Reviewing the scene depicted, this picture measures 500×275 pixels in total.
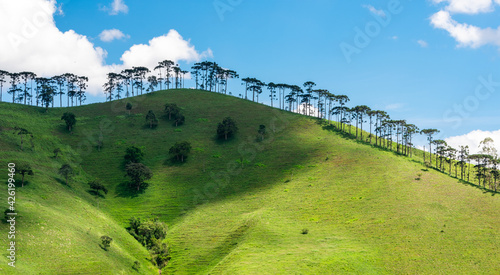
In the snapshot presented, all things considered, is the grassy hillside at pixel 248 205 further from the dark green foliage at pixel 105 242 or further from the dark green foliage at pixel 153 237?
the dark green foliage at pixel 153 237

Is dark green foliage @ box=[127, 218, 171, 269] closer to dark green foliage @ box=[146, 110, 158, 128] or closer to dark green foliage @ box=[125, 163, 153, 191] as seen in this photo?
dark green foliage @ box=[125, 163, 153, 191]

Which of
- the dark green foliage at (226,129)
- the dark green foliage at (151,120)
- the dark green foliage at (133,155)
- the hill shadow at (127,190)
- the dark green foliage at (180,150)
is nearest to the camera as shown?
the hill shadow at (127,190)

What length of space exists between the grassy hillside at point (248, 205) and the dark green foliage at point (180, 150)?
3.33 metres

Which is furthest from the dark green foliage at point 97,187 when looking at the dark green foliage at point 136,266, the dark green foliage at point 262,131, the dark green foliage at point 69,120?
the dark green foliage at point 262,131

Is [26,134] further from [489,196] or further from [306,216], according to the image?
[489,196]

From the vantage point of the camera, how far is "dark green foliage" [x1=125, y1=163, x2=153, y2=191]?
110438 mm

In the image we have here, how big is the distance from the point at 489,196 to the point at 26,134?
→ 5789 inches

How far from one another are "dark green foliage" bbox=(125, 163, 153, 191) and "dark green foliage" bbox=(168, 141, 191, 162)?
17.9 m

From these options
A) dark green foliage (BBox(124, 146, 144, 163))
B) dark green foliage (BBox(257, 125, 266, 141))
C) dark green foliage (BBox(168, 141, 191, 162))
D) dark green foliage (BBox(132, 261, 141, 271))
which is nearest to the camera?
dark green foliage (BBox(132, 261, 141, 271))

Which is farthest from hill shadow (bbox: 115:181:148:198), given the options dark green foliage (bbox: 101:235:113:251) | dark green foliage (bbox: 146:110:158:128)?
dark green foliage (bbox: 146:110:158:128)

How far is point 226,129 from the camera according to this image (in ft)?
486

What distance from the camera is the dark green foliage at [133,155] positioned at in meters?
125

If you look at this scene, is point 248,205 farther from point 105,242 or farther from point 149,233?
point 105,242

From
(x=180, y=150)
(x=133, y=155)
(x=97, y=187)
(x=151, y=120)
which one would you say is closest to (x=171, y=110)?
(x=151, y=120)
